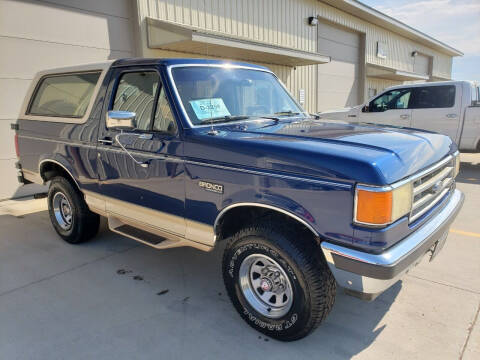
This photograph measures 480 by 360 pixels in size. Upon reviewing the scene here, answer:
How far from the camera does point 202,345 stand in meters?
2.73

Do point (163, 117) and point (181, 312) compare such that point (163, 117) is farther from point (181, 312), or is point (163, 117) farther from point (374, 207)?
point (374, 207)

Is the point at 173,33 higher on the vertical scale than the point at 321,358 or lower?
higher

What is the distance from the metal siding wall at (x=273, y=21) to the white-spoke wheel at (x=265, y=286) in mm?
6859

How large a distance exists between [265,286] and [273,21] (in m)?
11.0

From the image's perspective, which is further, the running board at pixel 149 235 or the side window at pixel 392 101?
the side window at pixel 392 101

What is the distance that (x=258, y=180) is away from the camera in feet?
8.33

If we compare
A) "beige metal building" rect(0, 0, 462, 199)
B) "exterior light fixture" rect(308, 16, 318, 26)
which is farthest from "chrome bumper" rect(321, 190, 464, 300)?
"exterior light fixture" rect(308, 16, 318, 26)

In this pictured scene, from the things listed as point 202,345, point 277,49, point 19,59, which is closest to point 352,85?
point 277,49

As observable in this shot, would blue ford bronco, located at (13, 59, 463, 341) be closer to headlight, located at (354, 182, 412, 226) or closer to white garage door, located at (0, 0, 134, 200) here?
headlight, located at (354, 182, 412, 226)

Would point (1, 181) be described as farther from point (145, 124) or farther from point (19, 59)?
point (145, 124)

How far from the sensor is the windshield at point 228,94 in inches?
126

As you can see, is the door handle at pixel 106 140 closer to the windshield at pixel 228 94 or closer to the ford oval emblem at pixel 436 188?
the windshield at pixel 228 94

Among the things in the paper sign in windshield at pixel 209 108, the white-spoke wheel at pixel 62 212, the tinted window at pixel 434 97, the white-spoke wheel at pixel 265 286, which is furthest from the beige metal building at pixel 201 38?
the white-spoke wheel at pixel 265 286

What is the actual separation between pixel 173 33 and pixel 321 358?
7.05 m
